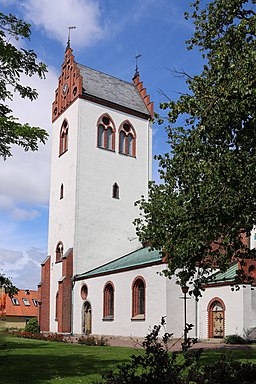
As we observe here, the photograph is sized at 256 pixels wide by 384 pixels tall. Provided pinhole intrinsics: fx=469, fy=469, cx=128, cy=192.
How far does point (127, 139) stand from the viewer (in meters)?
40.2

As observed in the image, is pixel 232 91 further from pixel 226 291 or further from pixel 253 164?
pixel 226 291

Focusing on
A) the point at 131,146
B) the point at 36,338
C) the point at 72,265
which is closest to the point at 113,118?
the point at 131,146

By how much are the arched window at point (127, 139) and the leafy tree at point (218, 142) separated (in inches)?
1114

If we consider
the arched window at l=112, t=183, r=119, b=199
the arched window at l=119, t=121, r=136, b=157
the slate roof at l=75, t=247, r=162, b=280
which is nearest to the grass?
the slate roof at l=75, t=247, r=162, b=280

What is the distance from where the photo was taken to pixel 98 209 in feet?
121

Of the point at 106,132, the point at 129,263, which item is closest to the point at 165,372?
the point at 129,263

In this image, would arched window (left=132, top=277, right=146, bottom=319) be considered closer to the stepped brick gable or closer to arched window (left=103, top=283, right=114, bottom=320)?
arched window (left=103, top=283, right=114, bottom=320)

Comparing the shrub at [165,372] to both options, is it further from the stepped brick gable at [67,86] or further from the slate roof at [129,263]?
the stepped brick gable at [67,86]

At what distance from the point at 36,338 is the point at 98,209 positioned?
36.0ft

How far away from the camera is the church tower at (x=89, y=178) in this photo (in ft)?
118

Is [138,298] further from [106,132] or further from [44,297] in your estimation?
[106,132]

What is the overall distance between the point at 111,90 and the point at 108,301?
18720 millimetres

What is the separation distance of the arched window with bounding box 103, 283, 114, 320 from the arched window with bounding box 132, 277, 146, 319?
3210 millimetres

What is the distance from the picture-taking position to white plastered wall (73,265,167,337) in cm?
2636
